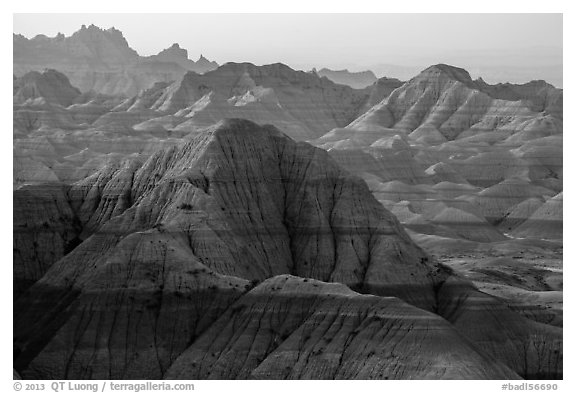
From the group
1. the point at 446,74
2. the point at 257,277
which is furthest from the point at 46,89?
the point at 257,277

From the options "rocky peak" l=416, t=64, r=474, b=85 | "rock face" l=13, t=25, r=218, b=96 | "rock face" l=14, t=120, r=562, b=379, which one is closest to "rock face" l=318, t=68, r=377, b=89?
"rocky peak" l=416, t=64, r=474, b=85

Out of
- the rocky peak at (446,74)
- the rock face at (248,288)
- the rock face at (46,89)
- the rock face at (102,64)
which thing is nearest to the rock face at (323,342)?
the rock face at (248,288)

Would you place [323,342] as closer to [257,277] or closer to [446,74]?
[257,277]

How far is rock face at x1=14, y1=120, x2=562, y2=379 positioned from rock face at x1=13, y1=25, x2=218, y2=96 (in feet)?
186

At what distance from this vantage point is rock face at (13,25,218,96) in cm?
14350

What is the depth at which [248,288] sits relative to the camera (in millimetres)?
62344

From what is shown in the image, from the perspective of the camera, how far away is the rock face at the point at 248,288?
57.5 m

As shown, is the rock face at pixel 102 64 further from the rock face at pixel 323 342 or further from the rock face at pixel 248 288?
the rock face at pixel 323 342

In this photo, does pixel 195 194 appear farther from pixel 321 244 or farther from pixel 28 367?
pixel 28 367

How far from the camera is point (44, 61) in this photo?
15300 cm

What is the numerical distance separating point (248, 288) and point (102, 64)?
365 ft

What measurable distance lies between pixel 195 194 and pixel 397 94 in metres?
110

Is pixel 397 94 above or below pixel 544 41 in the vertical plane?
below
